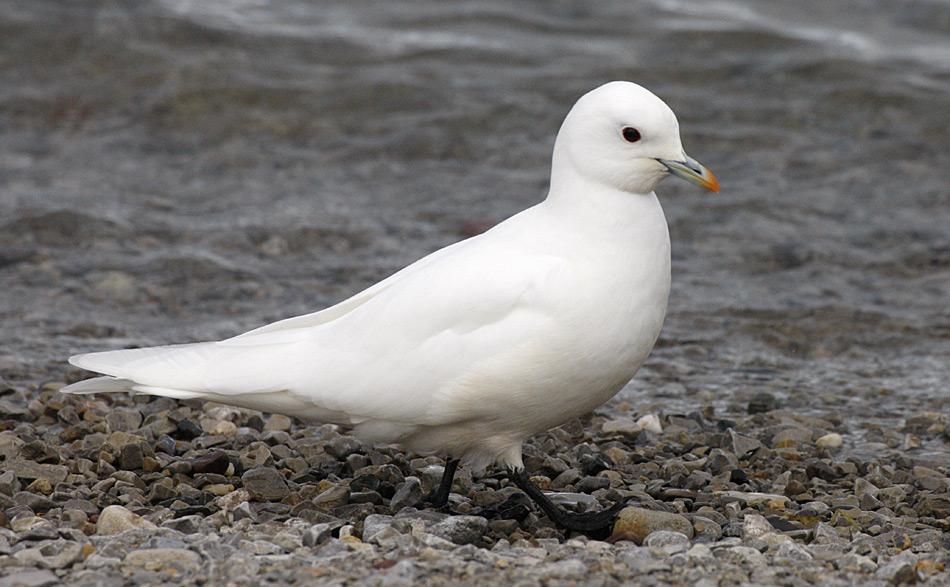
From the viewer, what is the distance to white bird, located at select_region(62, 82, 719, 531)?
15.1 feet

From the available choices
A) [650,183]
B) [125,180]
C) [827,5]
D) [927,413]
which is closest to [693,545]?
[650,183]

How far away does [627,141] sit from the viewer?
15.9 feet

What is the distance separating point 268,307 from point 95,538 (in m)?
3.86

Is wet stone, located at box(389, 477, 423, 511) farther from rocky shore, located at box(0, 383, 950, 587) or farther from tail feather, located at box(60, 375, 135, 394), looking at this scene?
tail feather, located at box(60, 375, 135, 394)

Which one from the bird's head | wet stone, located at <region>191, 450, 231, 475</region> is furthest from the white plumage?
wet stone, located at <region>191, 450, 231, 475</region>

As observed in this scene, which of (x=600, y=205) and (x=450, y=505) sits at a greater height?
(x=600, y=205)

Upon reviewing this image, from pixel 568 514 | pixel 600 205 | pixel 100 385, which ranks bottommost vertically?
pixel 568 514

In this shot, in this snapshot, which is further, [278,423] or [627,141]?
[278,423]

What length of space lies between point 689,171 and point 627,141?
25cm

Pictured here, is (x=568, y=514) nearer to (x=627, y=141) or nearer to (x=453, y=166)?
(x=627, y=141)

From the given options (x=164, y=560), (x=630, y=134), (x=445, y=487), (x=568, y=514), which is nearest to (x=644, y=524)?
(x=568, y=514)

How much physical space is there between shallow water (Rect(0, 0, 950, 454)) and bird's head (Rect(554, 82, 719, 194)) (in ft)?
6.95

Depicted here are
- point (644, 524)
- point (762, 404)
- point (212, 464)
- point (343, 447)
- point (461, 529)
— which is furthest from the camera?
point (762, 404)

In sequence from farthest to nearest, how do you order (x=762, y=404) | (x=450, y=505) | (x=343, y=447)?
(x=762, y=404) → (x=343, y=447) → (x=450, y=505)
